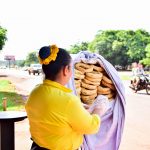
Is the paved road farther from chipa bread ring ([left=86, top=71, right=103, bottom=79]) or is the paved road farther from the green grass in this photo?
chipa bread ring ([left=86, top=71, right=103, bottom=79])

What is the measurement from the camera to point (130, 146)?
243 inches

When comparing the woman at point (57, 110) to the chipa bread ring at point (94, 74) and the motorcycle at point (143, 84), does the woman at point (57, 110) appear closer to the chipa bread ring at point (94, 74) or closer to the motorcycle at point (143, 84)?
the chipa bread ring at point (94, 74)

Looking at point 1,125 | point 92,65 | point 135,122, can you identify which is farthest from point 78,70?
point 135,122

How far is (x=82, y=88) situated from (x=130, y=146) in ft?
11.2

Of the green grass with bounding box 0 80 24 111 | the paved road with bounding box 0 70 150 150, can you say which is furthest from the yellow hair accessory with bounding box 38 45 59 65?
the green grass with bounding box 0 80 24 111

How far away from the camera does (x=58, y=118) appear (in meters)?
2.29

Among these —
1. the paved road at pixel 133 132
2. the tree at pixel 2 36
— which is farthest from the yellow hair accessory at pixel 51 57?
the tree at pixel 2 36

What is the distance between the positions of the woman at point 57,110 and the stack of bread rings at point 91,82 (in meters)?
0.55

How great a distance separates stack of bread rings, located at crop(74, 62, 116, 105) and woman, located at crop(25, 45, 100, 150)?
1.81ft

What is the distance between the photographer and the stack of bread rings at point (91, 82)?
295 centimetres

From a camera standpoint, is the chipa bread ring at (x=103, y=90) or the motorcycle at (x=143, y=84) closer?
the chipa bread ring at (x=103, y=90)

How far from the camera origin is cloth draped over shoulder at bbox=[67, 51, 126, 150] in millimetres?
2898

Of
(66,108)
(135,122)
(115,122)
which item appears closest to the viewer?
(66,108)

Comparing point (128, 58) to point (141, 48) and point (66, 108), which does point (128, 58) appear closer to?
point (141, 48)
